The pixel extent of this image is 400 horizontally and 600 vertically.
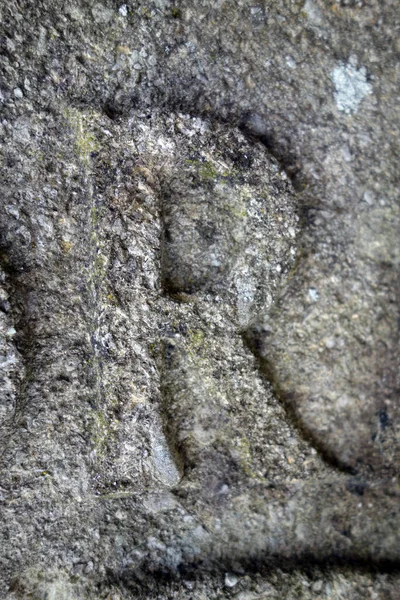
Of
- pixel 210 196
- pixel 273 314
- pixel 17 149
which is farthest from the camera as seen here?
pixel 273 314

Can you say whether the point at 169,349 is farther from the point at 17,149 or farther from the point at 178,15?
the point at 178,15

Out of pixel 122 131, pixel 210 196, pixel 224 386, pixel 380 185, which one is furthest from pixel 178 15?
pixel 224 386

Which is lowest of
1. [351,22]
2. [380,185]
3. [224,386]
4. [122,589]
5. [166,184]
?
[122,589]

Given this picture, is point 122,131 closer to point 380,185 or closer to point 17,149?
point 17,149

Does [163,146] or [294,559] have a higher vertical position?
[163,146]

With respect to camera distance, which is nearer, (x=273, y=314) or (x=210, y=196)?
(x=210, y=196)

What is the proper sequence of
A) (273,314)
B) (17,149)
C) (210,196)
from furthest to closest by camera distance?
1. (273,314)
2. (210,196)
3. (17,149)

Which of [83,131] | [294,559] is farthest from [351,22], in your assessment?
[294,559]
